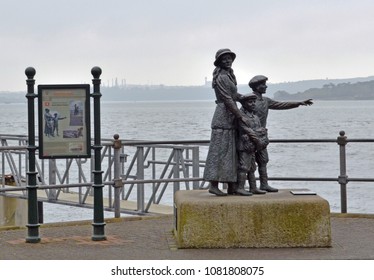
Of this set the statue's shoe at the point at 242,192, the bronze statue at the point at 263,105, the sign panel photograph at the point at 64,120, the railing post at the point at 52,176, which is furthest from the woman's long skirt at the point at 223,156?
the railing post at the point at 52,176

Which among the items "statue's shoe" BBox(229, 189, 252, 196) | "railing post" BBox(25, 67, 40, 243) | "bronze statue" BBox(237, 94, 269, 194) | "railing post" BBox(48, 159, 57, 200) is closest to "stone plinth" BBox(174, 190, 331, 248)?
"statue's shoe" BBox(229, 189, 252, 196)

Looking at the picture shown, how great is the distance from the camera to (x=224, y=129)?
456 inches

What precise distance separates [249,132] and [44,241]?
2619mm

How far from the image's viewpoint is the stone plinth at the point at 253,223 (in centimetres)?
1114

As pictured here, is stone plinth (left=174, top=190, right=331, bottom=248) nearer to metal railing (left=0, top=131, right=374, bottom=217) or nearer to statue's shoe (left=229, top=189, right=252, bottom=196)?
statue's shoe (left=229, top=189, right=252, bottom=196)

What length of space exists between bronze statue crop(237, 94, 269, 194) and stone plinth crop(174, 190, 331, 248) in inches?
20.8

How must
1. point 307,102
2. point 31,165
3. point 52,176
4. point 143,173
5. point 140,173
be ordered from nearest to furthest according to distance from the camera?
point 31,165, point 307,102, point 140,173, point 143,173, point 52,176

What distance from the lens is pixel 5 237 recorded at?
1224cm

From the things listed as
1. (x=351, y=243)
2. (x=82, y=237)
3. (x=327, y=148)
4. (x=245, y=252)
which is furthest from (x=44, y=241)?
(x=327, y=148)

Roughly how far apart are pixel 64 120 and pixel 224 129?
180 centimetres

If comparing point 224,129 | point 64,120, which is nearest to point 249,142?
point 224,129

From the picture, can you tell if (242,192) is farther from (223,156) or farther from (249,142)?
(249,142)

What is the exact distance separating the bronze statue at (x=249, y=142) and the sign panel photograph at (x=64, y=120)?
5.61 ft
